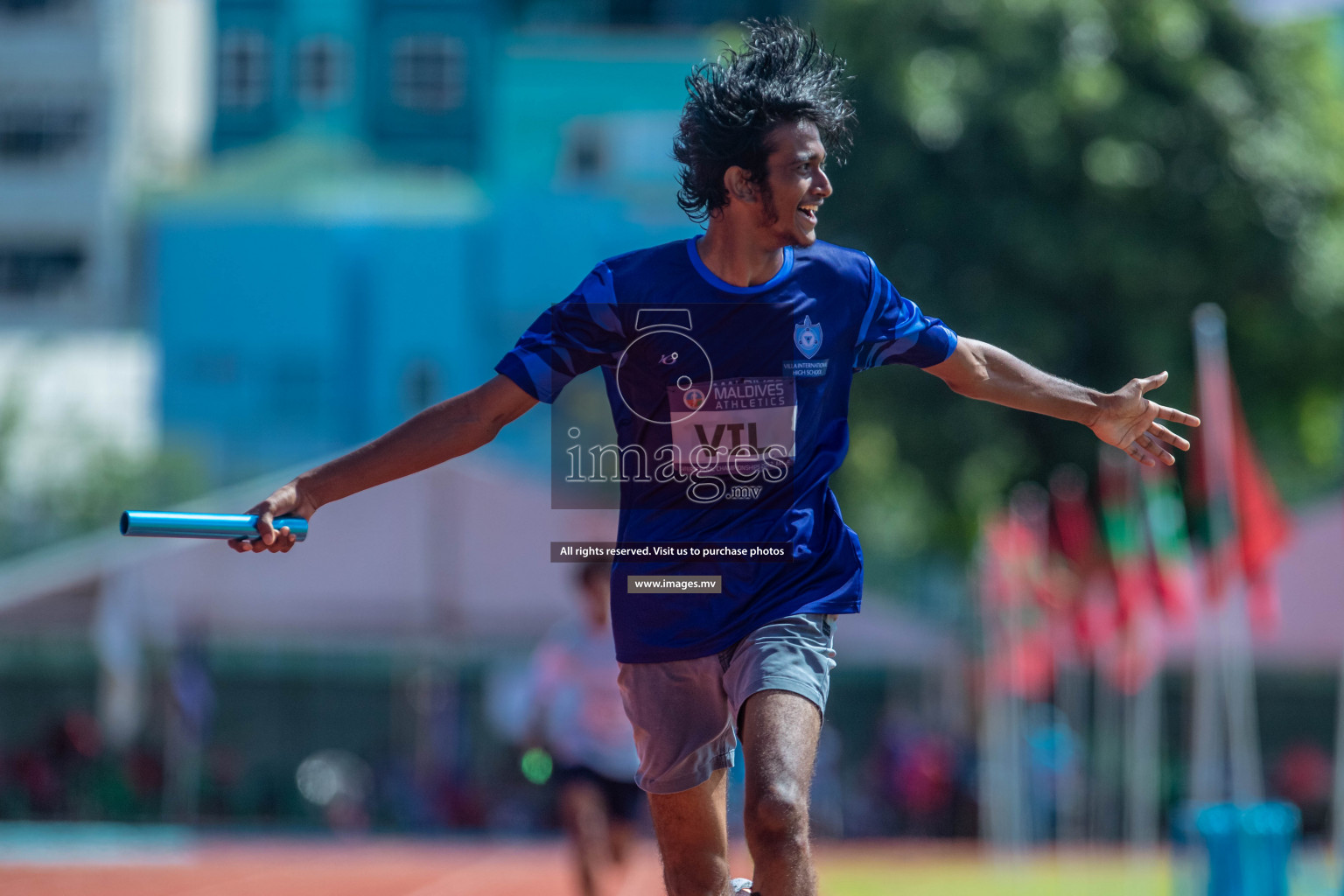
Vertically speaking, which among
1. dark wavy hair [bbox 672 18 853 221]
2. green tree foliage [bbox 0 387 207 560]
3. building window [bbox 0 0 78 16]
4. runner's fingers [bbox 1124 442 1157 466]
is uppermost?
building window [bbox 0 0 78 16]

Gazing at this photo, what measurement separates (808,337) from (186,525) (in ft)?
5.06

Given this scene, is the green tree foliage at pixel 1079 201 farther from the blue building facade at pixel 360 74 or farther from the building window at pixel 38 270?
the building window at pixel 38 270

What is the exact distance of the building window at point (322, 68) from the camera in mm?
41156

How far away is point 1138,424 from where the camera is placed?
478 centimetres

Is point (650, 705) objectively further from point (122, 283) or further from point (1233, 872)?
point (122, 283)

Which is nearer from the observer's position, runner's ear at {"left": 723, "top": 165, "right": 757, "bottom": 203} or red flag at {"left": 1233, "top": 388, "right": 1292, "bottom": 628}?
runner's ear at {"left": 723, "top": 165, "right": 757, "bottom": 203}

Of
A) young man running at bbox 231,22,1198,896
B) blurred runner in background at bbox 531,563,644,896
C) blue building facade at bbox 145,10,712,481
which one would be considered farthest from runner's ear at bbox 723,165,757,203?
blue building facade at bbox 145,10,712,481

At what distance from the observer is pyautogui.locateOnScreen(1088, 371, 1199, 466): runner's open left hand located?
474 cm

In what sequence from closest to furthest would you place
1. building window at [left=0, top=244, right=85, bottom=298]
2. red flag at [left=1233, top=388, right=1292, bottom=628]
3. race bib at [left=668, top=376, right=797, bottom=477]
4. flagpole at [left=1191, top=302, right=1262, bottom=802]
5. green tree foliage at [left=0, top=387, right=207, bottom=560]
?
race bib at [left=668, top=376, right=797, bottom=477]
flagpole at [left=1191, top=302, right=1262, bottom=802]
red flag at [left=1233, top=388, right=1292, bottom=628]
green tree foliage at [left=0, top=387, right=207, bottom=560]
building window at [left=0, top=244, right=85, bottom=298]

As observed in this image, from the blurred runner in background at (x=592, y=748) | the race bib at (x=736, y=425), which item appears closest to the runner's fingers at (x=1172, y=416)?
the race bib at (x=736, y=425)

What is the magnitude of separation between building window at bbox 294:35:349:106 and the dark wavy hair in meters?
37.7

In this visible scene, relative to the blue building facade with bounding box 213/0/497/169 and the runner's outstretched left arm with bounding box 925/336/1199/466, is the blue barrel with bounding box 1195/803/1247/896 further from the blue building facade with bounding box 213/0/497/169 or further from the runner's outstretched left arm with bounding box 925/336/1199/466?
the blue building facade with bounding box 213/0/497/169

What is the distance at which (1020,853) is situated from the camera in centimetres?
2042

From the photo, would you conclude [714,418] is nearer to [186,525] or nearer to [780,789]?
[780,789]
